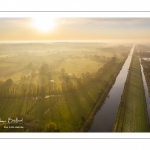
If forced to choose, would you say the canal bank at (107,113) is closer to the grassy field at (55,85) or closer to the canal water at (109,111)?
the canal water at (109,111)

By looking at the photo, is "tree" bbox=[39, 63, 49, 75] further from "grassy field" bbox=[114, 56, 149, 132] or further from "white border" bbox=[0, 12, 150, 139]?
"grassy field" bbox=[114, 56, 149, 132]

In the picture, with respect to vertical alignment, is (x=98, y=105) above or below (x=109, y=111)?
above

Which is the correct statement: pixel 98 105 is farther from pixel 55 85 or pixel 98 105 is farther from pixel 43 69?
pixel 43 69

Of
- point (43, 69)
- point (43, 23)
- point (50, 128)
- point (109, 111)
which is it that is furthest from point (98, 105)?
point (43, 23)
